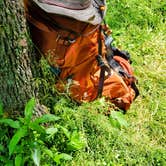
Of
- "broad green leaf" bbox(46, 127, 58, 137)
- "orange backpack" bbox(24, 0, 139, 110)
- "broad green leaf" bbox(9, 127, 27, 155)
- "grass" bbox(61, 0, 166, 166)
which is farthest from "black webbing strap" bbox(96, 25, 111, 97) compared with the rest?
"broad green leaf" bbox(9, 127, 27, 155)

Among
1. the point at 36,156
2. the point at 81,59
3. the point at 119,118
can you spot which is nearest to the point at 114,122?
the point at 119,118

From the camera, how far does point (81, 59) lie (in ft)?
9.00

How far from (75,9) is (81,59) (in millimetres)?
337

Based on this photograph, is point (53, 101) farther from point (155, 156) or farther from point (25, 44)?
point (155, 156)

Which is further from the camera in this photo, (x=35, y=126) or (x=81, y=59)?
(x=81, y=59)

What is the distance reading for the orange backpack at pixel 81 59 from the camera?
98.9 inches

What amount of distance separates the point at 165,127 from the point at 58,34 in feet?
3.41

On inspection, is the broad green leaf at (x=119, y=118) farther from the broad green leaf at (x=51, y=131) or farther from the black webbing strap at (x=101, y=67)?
the broad green leaf at (x=51, y=131)

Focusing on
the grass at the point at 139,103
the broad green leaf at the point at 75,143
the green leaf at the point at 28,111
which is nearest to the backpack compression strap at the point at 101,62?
the grass at the point at 139,103

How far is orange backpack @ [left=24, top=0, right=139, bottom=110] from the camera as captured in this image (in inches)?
98.9

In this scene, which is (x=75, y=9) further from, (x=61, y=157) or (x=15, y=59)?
(x=61, y=157)

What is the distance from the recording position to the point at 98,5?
107 inches

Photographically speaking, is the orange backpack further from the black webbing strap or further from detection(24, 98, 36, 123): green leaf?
detection(24, 98, 36, 123): green leaf

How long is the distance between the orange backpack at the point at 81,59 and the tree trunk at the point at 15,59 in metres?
0.13
